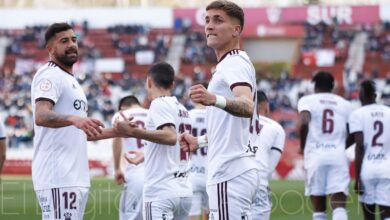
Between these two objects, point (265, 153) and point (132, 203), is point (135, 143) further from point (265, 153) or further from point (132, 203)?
point (265, 153)

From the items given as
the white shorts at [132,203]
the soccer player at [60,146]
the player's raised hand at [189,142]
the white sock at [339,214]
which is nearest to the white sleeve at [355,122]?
the white sock at [339,214]

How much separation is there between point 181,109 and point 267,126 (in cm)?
226

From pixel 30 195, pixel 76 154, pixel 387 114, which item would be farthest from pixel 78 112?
pixel 30 195

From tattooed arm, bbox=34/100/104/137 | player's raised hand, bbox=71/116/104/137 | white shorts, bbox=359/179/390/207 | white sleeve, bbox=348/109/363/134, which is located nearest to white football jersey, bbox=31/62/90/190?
tattooed arm, bbox=34/100/104/137

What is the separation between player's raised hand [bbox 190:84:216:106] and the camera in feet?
20.3

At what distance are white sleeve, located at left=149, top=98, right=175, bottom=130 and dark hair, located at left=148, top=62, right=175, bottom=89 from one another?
0.24m

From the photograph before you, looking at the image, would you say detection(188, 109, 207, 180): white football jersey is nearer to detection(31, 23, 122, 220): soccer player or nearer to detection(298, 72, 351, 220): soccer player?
detection(298, 72, 351, 220): soccer player

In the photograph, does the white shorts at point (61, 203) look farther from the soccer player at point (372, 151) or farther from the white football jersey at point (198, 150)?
the soccer player at point (372, 151)

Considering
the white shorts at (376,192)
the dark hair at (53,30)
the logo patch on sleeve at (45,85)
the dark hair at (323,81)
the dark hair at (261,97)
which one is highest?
the dark hair at (323,81)

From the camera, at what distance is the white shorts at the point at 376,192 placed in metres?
11.8

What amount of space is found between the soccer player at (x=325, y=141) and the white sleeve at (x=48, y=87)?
18.2 ft

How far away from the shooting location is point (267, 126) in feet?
36.7

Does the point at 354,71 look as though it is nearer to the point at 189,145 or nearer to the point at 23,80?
the point at 23,80

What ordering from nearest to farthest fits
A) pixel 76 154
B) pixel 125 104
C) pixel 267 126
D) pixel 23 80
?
pixel 76 154, pixel 267 126, pixel 125 104, pixel 23 80
